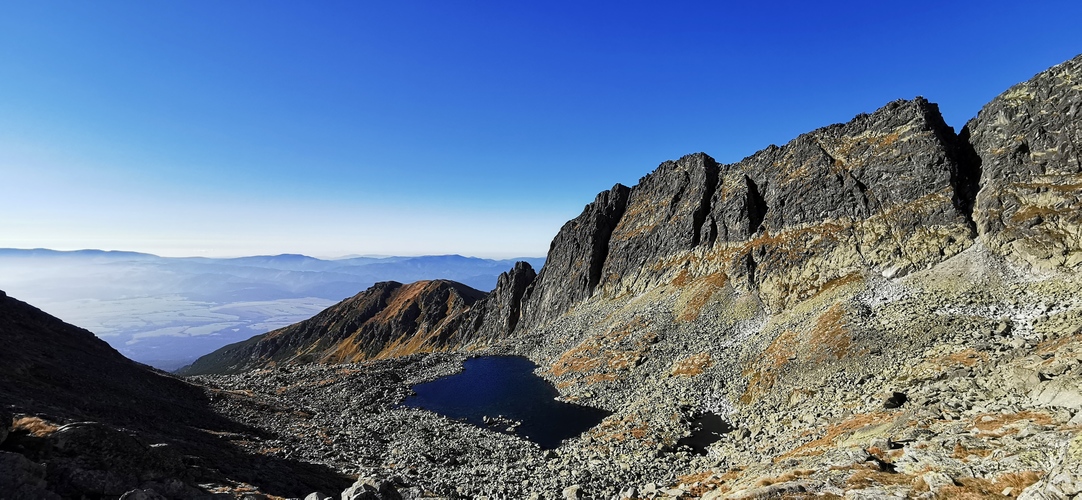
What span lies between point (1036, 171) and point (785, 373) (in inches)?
1576

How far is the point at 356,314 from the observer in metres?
200

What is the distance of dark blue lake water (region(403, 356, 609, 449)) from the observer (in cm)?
5038

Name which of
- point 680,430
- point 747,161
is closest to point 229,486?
point 680,430

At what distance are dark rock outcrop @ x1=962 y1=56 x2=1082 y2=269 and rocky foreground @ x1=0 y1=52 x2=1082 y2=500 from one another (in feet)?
0.79

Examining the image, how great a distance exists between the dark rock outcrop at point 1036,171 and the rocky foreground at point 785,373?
0.79ft

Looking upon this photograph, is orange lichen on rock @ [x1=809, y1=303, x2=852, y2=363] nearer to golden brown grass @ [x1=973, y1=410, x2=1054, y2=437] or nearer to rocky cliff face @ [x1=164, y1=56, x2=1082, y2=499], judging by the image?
rocky cliff face @ [x1=164, y1=56, x2=1082, y2=499]

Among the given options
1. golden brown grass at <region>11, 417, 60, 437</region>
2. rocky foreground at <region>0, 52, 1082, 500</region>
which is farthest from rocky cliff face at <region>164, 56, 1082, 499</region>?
golden brown grass at <region>11, 417, 60, 437</region>

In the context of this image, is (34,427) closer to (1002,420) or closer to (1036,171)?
(1002,420)

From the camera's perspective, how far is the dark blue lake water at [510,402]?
50.4 m

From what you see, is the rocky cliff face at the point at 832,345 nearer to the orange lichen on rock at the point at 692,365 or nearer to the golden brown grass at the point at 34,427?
the orange lichen on rock at the point at 692,365

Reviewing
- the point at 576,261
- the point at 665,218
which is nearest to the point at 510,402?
the point at 576,261

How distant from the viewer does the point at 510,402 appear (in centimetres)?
6100

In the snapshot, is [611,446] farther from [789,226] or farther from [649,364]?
[789,226]

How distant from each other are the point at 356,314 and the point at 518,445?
177m
